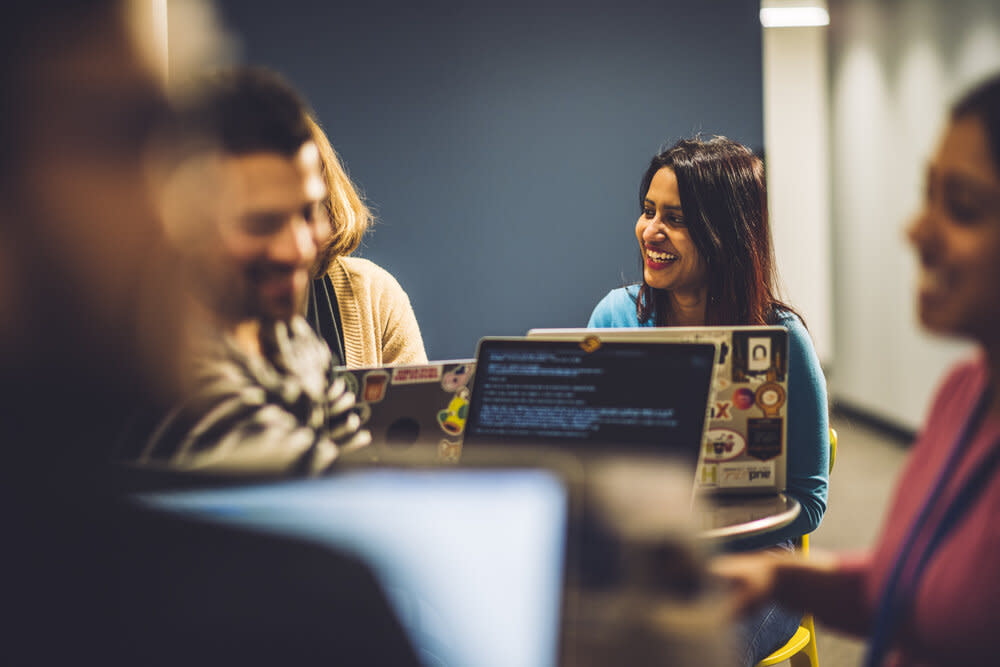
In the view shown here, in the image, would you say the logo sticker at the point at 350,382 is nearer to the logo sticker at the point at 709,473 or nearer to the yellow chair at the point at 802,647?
the logo sticker at the point at 709,473

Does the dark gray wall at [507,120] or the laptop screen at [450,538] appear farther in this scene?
the dark gray wall at [507,120]

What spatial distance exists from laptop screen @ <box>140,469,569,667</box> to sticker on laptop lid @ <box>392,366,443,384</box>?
1126 millimetres

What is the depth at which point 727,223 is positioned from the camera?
2.09 m

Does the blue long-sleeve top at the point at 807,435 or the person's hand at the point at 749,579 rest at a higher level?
the person's hand at the point at 749,579

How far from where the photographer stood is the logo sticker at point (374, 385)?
1.49 m

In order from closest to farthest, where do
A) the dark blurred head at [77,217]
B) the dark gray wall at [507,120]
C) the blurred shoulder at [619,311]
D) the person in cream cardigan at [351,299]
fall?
the dark blurred head at [77,217] → the person in cream cardigan at [351,299] → the blurred shoulder at [619,311] → the dark gray wall at [507,120]

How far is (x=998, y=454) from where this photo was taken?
80 centimetres

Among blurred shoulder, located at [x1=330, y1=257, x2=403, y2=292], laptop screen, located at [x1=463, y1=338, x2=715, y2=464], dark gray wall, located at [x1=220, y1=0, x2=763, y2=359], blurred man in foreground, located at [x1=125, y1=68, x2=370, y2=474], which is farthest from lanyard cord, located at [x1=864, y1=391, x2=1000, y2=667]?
dark gray wall, located at [x1=220, y1=0, x2=763, y2=359]

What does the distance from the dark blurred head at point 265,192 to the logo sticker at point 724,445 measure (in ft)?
2.98

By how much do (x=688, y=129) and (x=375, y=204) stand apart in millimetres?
1300

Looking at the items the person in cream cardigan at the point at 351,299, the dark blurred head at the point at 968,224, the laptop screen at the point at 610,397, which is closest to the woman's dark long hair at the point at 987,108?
the dark blurred head at the point at 968,224

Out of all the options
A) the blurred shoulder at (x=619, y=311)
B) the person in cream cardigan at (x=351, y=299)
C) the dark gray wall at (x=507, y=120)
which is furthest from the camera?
the dark gray wall at (x=507, y=120)

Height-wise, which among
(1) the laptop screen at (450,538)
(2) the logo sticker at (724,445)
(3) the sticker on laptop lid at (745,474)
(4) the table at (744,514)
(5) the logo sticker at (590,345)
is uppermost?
(1) the laptop screen at (450,538)

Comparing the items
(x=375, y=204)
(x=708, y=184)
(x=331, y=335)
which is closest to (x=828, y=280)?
(x=375, y=204)
